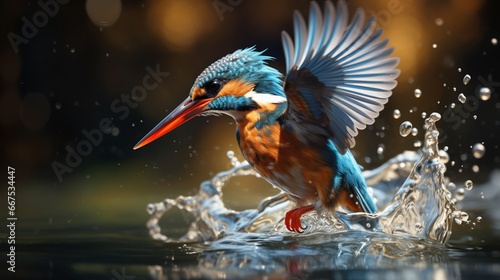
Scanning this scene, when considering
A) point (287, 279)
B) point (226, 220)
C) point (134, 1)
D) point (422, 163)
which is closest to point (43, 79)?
point (134, 1)

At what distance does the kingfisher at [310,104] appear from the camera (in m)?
2.25

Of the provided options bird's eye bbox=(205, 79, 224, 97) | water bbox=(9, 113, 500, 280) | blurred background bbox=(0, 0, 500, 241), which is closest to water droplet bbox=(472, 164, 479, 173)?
blurred background bbox=(0, 0, 500, 241)

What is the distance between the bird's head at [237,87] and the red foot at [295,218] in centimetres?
37

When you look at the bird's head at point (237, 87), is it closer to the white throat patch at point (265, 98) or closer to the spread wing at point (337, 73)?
the white throat patch at point (265, 98)

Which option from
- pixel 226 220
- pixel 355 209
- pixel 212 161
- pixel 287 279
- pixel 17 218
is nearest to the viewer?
pixel 287 279

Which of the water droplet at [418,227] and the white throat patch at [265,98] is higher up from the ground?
the white throat patch at [265,98]

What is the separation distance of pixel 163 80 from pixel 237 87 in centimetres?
293

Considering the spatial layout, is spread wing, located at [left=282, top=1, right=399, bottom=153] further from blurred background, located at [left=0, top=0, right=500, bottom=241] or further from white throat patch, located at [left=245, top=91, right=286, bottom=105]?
blurred background, located at [left=0, top=0, right=500, bottom=241]

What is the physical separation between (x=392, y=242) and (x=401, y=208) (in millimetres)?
300

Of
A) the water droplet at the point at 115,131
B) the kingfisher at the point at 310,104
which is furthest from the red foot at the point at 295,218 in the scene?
the water droplet at the point at 115,131

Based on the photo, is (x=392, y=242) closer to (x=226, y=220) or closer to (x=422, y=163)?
(x=422, y=163)

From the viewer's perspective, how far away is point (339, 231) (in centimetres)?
254

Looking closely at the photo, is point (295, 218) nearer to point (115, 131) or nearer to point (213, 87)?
point (213, 87)

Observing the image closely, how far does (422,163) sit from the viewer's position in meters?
2.64
